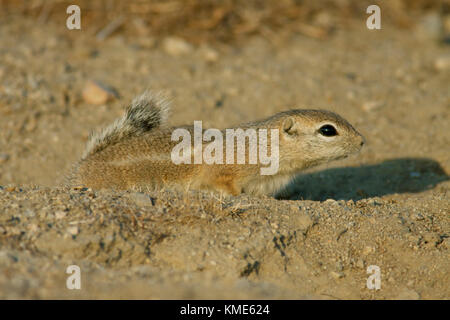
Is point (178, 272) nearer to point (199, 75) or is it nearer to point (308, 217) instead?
point (308, 217)

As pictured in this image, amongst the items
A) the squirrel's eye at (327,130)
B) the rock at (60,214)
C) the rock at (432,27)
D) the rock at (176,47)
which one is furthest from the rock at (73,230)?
the rock at (432,27)

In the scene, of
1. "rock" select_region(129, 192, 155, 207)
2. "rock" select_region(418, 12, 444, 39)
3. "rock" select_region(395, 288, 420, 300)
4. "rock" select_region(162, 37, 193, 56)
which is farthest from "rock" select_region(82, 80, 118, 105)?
"rock" select_region(418, 12, 444, 39)

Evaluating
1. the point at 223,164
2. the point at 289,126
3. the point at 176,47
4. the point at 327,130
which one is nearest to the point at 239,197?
the point at 223,164

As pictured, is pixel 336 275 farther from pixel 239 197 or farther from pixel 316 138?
Result: pixel 316 138

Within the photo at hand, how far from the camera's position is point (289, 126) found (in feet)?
17.0

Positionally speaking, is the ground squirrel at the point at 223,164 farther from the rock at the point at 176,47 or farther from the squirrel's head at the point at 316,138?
the rock at the point at 176,47

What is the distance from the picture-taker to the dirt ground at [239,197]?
366cm

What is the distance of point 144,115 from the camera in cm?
542

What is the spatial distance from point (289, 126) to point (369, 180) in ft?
5.40

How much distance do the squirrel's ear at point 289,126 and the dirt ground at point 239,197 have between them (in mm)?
788

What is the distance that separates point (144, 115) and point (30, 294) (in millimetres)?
2619

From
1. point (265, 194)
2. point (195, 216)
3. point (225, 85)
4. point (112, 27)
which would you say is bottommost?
point (195, 216)

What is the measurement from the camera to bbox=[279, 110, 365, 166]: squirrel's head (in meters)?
5.15

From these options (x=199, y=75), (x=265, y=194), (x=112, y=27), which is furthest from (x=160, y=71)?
(x=265, y=194)
